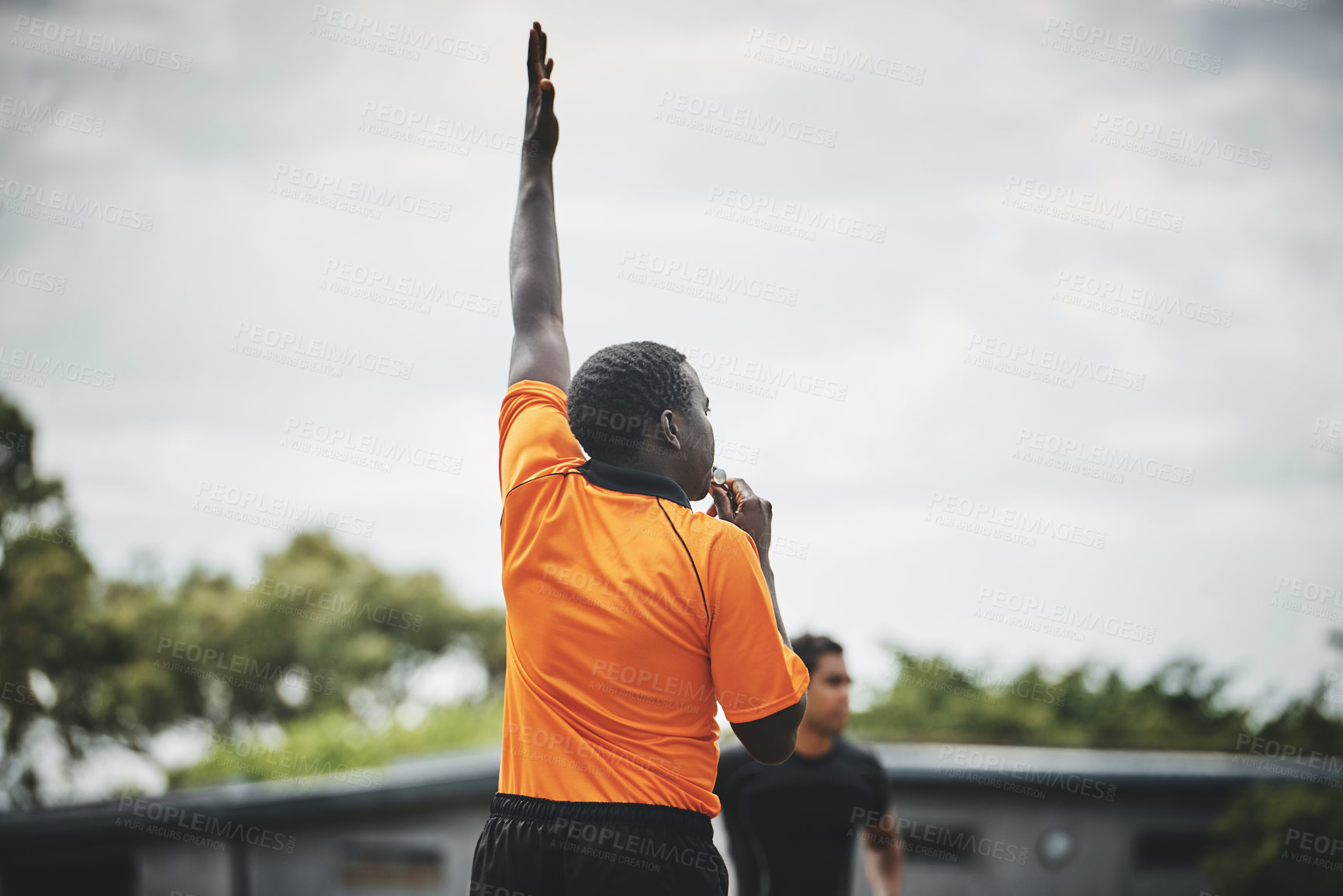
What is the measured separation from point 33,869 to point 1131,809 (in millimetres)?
12760

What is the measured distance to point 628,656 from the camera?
2.03 meters

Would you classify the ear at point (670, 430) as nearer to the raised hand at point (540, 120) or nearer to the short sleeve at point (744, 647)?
the short sleeve at point (744, 647)

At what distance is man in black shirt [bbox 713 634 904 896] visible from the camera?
5023 mm

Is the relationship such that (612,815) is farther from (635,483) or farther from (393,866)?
(393,866)

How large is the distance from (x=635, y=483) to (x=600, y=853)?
750 mm

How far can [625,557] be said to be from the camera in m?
2.07

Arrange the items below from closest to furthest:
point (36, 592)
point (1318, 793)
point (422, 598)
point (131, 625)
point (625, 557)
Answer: point (625, 557), point (1318, 793), point (36, 592), point (131, 625), point (422, 598)

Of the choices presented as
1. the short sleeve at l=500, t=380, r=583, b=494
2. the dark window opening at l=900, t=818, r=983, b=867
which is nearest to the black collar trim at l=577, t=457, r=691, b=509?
the short sleeve at l=500, t=380, r=583, b=494

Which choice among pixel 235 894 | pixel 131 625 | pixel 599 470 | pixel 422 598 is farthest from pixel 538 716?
pixel 422 598

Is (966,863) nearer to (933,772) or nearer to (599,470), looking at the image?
(933,772)

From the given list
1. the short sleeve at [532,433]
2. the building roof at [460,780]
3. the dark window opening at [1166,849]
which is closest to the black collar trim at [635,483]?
the short sleeve at [532,433]

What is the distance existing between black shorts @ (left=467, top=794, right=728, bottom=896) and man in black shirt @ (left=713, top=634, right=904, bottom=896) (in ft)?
9.06

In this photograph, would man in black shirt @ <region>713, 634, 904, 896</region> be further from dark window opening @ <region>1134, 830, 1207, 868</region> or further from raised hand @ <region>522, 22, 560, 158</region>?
dark window opening @ <region>1134, 830, 1207, 868</region>

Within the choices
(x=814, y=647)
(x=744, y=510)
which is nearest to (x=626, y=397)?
(x=744, y=510)
